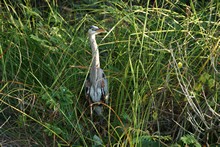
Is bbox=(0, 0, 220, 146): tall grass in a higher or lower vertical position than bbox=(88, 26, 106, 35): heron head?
lower

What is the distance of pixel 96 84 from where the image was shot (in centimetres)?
353

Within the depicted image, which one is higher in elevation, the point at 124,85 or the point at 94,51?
the point at 94,51

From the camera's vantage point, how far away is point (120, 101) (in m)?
3.39

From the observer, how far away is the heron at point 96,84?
3479 mm

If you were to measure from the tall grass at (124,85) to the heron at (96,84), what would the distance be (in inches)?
2.5

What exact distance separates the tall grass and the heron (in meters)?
0.06

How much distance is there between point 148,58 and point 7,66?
3.11 feet

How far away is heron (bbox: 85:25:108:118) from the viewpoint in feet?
11.4

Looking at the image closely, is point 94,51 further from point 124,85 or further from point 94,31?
point 124,85

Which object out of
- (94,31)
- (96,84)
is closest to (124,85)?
(96,84)

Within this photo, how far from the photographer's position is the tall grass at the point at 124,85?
10.5 ft

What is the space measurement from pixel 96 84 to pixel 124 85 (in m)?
0.23

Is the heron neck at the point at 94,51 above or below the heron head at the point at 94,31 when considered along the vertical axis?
below

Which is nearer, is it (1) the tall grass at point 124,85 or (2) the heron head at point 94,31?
(1) the tall grass at point 124,85
